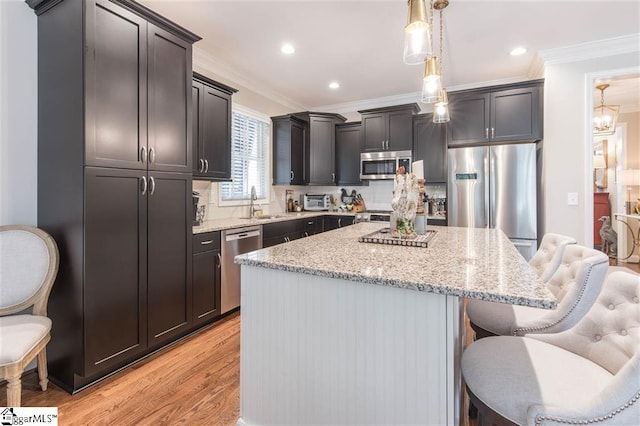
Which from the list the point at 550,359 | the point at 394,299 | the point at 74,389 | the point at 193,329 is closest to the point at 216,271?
the point at 193,329

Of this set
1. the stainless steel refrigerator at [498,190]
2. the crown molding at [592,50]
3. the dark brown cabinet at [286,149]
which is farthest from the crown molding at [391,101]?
the stainless steel refrigerator at [498,190]

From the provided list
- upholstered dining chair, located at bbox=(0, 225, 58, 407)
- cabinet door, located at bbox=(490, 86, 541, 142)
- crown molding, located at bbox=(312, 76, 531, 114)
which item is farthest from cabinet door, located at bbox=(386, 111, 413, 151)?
upholstered dining chair, located at bbox=(0, 225, 58, 407)

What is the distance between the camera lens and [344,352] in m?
1.26

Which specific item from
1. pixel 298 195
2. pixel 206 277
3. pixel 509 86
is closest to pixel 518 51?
pixel 509 86

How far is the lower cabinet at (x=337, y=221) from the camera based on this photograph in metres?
4.71

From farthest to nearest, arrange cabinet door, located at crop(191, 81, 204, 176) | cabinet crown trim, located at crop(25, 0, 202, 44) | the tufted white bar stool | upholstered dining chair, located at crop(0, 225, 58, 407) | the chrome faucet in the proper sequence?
1. the chrome faucet
2. cabinet door, located at crop(191, 81, 204, 176)
3. cabinet crown trim, located at crop(25, 0, 202, 44)
4. upholstered dining chair, located at crop(0, 225, 58, 407)
5. the tufted white bar stool

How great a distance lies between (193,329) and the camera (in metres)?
2.78

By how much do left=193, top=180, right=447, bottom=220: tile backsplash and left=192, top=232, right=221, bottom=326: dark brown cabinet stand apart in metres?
0.82

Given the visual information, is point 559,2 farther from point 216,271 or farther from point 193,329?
point 193,329

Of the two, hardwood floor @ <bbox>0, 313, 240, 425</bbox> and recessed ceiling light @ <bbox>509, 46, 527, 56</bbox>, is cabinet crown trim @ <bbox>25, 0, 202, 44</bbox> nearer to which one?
hardwood floor @ <bbox>0, 313, 240, 425</bbox>

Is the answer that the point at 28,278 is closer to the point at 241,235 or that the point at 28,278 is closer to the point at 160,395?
the point at 160,395

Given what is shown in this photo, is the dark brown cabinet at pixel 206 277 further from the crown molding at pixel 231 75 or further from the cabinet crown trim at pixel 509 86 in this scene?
the cabinet crown trim at pixel 509 86

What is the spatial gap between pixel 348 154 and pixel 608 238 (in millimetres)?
4818

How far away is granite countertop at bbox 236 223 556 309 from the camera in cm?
99
